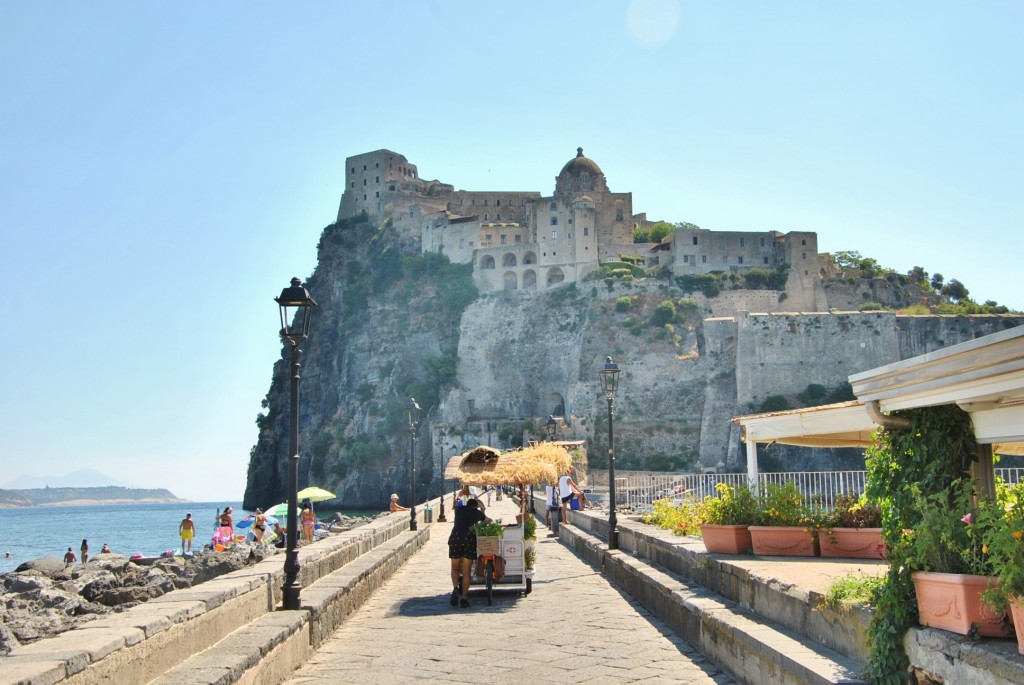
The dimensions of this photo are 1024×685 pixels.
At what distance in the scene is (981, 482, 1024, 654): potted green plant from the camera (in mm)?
3818

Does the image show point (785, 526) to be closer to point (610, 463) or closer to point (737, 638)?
point (737, 638)

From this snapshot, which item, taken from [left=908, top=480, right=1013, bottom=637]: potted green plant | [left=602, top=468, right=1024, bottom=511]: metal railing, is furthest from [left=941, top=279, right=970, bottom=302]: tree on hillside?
[left=908, top=480, right=1013, bottom=637]: potted green plant

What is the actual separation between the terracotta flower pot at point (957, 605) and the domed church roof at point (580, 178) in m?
82.0

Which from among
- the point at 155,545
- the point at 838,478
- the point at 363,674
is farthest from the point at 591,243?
the point at 363,674

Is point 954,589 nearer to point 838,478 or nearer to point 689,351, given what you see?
point 838,478

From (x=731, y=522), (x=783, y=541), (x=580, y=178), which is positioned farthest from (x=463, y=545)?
(x=580, y=178)

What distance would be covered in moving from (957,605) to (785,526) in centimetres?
480

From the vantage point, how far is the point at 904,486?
16.8 ft

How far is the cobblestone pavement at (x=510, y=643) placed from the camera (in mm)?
7117

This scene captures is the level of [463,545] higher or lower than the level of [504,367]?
lower

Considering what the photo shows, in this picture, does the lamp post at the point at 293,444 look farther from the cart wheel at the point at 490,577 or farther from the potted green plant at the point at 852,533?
the potted green plant at the point at 852,533

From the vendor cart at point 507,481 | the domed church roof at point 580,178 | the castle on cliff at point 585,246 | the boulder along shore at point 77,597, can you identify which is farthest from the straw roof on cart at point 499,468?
the domed church roof at point 580,178

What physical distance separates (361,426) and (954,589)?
77499mm

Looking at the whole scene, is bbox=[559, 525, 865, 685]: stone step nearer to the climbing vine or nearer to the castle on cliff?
the climbing vine
